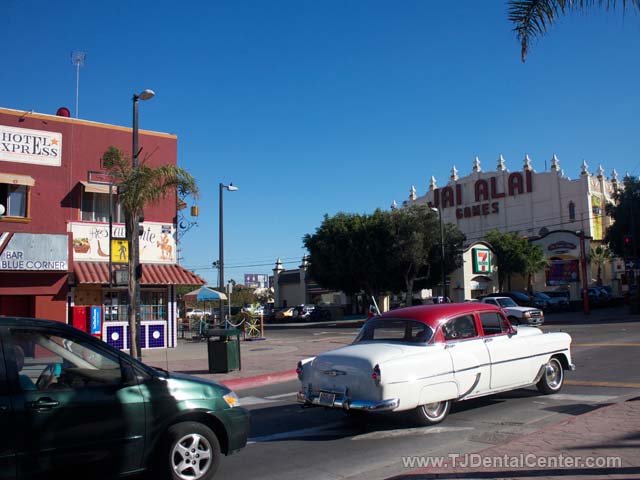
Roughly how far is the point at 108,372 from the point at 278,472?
210 cm

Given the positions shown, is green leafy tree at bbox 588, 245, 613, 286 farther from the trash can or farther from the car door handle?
the car door handle

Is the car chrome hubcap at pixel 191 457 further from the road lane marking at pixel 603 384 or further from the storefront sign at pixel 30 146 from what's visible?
the storefront sign at pixel 30 146

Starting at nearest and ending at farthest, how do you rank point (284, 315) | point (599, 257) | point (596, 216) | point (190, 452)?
point (190, 452)
point (284, 315)
point (599, 257)
point (596, 216)

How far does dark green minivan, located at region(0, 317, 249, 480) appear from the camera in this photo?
4.68 m

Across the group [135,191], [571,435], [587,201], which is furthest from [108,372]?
[587,201]

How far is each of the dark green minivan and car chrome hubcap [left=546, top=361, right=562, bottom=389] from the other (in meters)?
5.93

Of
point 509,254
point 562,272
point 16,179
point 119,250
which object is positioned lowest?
point 562,272

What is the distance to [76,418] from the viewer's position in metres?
4.89

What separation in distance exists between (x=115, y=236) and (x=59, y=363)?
17.0 meters

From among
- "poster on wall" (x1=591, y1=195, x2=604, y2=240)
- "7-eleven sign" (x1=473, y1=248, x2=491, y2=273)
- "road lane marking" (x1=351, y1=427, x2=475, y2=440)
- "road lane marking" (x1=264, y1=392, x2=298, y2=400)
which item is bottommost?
"road lane marking" (x1=264, y1=392, x2=298, y2=400)

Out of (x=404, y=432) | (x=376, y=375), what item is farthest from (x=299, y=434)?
(x=376, y=375)

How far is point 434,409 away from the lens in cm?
782

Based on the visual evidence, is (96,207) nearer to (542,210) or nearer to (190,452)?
(190,452)

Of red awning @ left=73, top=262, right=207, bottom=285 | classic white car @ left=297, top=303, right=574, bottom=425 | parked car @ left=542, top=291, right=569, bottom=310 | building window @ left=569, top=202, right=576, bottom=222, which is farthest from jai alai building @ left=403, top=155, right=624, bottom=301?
classic white car @ left=297, top=303, right=574, bottom=425
